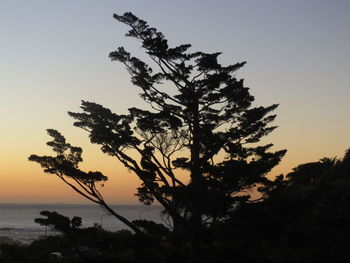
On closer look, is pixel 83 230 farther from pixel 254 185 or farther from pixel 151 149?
pixel 254 185

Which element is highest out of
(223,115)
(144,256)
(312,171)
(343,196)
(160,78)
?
(160,78)

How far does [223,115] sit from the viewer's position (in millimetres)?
22516

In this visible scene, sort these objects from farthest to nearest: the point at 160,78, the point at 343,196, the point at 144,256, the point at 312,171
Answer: the point at 312,171
the point at 160,78
the point at 144,256
the point at 343,196

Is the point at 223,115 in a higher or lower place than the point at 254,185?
higher

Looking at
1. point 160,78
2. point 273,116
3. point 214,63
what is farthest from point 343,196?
point 160,78

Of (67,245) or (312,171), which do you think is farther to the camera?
(312,171)

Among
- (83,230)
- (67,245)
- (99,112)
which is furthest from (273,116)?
(67,245)

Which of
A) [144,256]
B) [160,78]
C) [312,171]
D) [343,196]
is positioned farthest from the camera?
[312,171]

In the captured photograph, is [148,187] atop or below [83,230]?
A: atop

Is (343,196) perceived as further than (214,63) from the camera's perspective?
No

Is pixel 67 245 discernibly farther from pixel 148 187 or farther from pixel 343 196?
pixel 343 196

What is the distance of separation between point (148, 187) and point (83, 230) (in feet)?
12.2

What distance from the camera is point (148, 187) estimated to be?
883 inches

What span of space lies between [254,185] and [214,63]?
6205 millimetres
